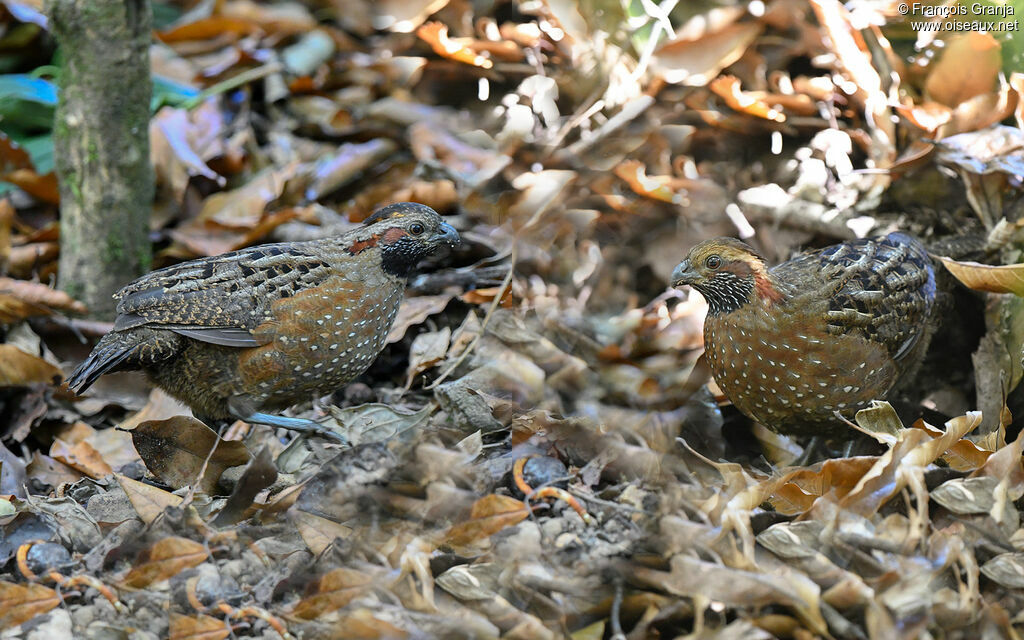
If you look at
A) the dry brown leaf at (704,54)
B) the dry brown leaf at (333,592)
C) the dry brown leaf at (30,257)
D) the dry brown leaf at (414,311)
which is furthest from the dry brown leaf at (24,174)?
the dry brown leaf at (333,592)

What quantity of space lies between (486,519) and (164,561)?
3.41ft

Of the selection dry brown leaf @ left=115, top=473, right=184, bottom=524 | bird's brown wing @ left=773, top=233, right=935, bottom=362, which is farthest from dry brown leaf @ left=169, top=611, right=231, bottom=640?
bird's brown wing @ left=773, top=233, right=935, bottom=362

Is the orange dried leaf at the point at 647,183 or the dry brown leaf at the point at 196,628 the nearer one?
the dry brown leaf at the point at 196,628

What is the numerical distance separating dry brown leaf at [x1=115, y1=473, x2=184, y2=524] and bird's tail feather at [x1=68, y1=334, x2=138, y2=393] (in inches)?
23.2

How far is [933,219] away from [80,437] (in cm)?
453

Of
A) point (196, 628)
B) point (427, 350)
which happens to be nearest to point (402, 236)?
point (427, 350)

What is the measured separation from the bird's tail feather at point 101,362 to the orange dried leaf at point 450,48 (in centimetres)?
338

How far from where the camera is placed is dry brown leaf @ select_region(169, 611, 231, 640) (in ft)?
9.96

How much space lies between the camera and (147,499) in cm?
371

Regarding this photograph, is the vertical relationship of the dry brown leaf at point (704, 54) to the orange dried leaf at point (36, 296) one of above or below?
above

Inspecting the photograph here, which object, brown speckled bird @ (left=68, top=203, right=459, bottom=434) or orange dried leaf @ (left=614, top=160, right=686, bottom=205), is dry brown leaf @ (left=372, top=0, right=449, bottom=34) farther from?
brown speckled bird @ (left=68, top=203, right=459, bottom=434)

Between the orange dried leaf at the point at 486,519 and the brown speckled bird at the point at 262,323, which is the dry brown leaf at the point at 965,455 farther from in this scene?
the brown speckled bird at the point at 262,323

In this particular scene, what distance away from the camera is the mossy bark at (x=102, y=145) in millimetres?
5066

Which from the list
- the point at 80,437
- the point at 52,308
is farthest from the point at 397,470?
the point at 52,308
